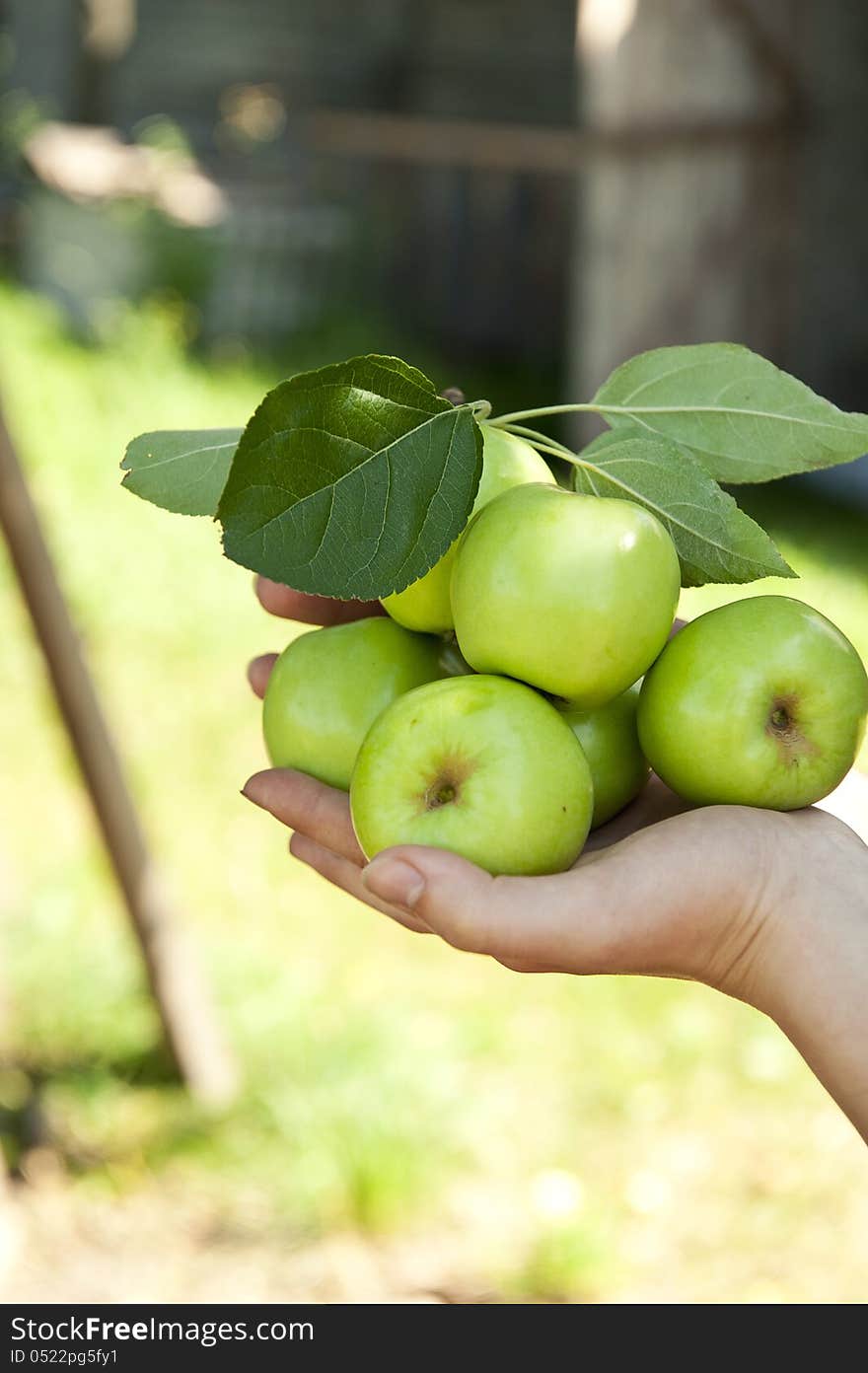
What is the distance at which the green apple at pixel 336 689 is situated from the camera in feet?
4.62

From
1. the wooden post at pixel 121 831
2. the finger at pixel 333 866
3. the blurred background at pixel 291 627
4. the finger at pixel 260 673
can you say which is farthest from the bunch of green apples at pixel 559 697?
the blurred background at pixel 291 627

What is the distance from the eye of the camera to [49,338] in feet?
20.0

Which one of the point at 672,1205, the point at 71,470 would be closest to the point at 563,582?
the point at 672,1205

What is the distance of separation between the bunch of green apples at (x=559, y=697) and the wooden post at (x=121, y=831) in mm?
1019

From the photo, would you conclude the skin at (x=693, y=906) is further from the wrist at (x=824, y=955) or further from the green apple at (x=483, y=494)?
the green apple at (x=483, y=494)

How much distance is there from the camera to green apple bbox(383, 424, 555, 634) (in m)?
1.38

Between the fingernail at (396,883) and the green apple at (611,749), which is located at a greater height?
the fingernail at (396,883)

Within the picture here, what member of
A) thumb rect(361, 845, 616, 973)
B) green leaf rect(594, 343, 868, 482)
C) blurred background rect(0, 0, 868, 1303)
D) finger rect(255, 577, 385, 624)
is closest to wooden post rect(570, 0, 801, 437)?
blurred background rect(0, 0, 868, 1303)

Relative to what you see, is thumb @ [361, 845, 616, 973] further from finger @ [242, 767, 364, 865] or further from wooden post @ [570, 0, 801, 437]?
wooden post @ [570, 0, 801, 437]

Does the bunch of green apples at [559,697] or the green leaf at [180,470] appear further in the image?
the green leaf at [180,470]

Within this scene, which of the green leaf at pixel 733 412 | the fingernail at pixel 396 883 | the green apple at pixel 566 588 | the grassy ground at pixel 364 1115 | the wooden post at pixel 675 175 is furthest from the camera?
the wooden post at pixel 675 175

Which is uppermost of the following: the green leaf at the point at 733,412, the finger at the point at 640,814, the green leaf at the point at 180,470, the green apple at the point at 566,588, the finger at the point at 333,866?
the green leaf at the point at 733,412
